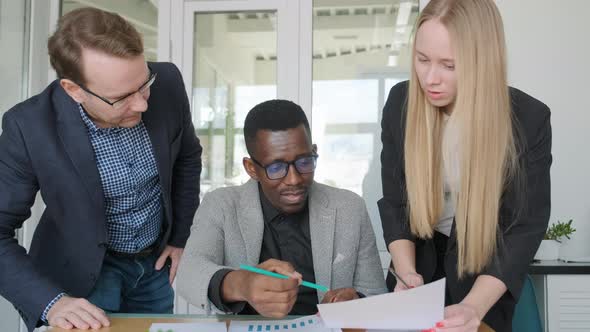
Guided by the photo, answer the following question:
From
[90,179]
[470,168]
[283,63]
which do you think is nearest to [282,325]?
[470,168]

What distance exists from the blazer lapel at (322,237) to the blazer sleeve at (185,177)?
417mm

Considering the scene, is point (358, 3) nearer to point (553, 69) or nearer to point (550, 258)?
point (553, 69)

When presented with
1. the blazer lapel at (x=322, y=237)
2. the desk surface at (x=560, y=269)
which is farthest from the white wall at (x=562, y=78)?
the blazer lapel at (x=322, y=237)

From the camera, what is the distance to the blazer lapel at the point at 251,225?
1.75 metres

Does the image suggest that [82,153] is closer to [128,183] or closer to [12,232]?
[128,183]

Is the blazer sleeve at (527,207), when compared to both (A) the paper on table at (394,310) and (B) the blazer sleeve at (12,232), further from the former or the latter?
(B) the blazer sleeve at (12,232)

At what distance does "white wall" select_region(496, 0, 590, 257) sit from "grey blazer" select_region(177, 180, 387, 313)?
2.13 metres

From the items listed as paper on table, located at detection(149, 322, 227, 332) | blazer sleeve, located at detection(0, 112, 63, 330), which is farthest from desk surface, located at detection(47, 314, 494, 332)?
blazer sleeve, located at detection(0, 112, 63, 330)

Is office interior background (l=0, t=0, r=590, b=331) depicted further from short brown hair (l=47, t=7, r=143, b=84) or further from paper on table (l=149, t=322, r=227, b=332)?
paper on table (l=149, t=322, r=227, b=332)

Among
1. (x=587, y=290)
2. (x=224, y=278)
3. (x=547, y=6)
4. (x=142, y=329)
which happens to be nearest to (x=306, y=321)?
(x=224, y=278)

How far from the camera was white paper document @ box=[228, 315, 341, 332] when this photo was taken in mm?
1303

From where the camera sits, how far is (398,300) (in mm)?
1120

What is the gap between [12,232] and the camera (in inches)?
63.2

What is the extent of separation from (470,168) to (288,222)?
2.02 feet
